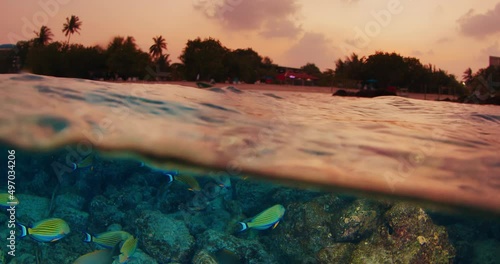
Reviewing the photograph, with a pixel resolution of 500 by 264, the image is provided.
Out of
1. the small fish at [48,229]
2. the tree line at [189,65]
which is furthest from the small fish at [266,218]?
the tree line at [189,65]

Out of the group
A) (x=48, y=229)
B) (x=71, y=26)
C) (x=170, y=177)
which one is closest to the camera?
(x=48, y=229)

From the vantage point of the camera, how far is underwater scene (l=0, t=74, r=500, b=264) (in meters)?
5.90

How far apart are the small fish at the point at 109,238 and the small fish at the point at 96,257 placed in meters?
0.11

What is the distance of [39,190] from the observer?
8148 mm

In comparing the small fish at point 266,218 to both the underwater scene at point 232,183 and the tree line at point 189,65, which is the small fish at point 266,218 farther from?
the tree line at point 189,65

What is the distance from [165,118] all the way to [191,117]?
0.38m

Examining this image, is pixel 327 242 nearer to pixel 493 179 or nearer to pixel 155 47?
pixel 493 179

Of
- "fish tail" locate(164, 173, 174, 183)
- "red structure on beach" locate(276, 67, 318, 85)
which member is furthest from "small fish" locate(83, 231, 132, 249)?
"red structure on beach" locate(276, 67, 318, 85)

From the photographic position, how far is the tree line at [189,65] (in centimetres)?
1670

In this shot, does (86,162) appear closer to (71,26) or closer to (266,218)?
(266,218)

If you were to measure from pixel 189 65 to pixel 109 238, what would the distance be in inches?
632

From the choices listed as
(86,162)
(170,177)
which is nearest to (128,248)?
(170,177)

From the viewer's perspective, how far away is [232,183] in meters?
7.64

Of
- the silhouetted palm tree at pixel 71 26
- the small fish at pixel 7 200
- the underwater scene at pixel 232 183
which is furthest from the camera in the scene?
the silhouetted palm tree at pixel 71 26
